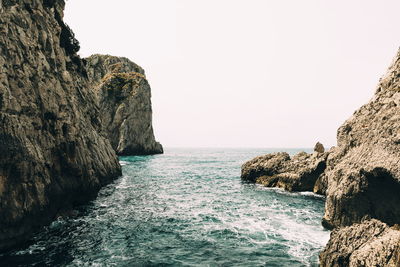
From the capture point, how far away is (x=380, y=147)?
1873 cm

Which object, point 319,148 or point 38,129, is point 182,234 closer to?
point 38,129

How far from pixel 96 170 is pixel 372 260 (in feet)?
102

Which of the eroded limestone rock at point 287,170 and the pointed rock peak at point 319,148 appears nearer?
the eroded limestone rock at point 287,170

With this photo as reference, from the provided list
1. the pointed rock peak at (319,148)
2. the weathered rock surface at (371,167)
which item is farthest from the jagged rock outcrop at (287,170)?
the weathered rock surface at (371,167)

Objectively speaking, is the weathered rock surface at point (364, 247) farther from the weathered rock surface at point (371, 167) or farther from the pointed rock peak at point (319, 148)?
the pointed rock peak at point (319, 148)

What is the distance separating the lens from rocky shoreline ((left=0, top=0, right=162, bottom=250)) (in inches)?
672

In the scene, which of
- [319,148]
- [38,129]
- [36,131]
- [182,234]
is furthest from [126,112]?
[182,234]

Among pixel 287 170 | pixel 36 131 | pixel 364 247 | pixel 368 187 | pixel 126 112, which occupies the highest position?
pixel 126 112

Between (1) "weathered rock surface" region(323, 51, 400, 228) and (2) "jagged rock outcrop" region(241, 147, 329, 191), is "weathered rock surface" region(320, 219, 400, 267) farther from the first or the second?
(2) "jagged rock outcrop" region(241, 147, 329, 191)

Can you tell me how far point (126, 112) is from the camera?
112188mm

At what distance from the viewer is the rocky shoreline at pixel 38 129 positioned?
17.1 meters

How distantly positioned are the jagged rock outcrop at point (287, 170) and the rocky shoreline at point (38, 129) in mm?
26463

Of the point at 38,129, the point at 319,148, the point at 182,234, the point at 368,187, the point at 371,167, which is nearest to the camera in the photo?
the point at 371,167

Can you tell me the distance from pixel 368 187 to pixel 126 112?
10471 centimetres
